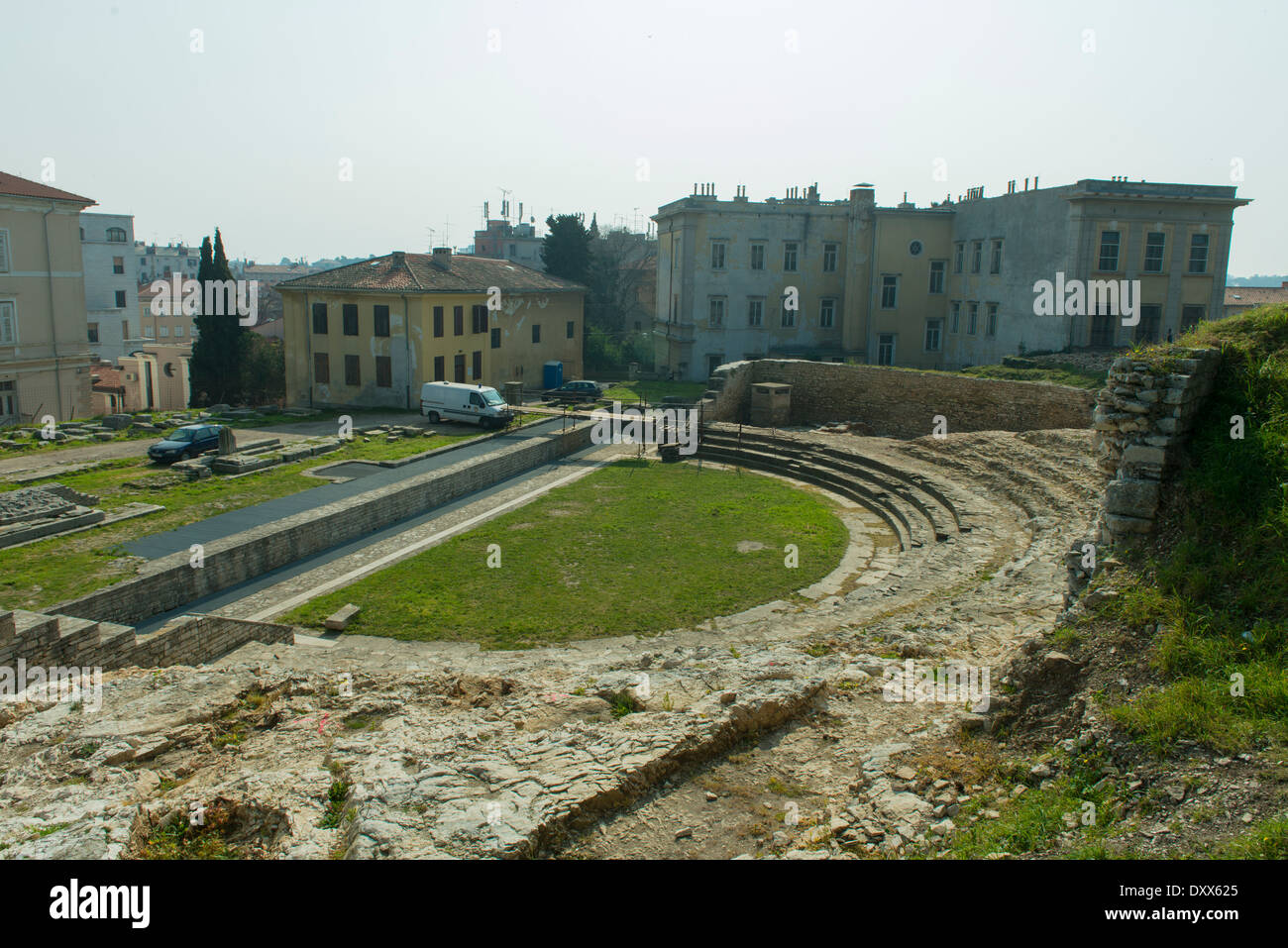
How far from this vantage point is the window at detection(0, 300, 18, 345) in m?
33.2

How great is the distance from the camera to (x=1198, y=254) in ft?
105

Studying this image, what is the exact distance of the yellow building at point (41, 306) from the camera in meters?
33.2

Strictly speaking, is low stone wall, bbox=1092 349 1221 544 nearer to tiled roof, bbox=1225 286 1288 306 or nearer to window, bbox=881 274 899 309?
window, bbox=881 274 899 309

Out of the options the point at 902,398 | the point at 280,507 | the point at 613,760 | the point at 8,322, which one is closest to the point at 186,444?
the point at 280,507

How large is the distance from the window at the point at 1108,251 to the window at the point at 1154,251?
1.13m

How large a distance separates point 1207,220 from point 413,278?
30797mm

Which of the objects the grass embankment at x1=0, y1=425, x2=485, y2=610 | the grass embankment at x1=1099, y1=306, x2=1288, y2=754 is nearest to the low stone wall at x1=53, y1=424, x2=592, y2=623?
the grass embankment at x1=0, y1=425, x2=485, y2=610

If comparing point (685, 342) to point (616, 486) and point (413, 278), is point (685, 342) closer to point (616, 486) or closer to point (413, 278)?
point (413, 278)

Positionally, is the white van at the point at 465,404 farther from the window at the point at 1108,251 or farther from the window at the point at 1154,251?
the window at the point at 1154,251

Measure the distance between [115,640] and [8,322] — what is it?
29381 millimetres

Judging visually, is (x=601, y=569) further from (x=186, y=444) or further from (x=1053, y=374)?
(x=1053, y=374)

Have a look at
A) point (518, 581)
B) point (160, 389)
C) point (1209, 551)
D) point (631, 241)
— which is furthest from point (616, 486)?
point (631, 241)

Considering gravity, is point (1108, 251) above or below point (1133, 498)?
above

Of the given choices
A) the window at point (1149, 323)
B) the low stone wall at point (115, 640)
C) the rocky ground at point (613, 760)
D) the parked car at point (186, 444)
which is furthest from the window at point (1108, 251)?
the low stone wall at point (115, 640)
